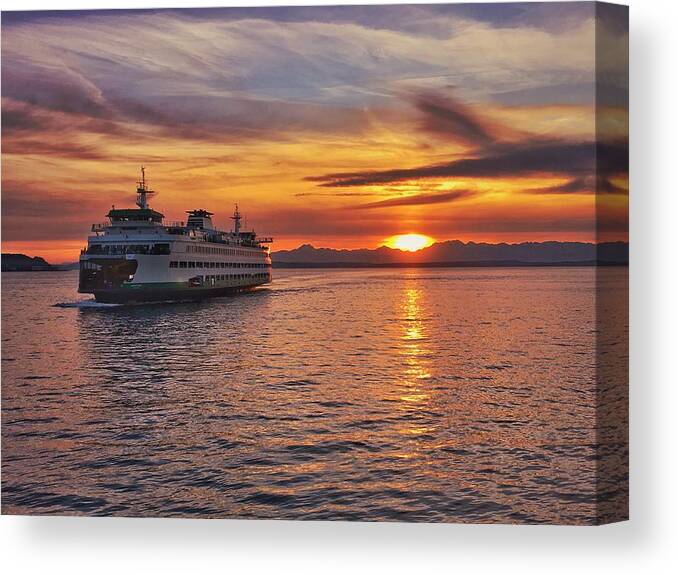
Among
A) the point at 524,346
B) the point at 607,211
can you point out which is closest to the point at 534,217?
the point at 607,211

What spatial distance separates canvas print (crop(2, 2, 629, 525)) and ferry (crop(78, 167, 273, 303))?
0.96 ft

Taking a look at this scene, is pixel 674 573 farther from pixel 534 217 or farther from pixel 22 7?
pixel 22 7

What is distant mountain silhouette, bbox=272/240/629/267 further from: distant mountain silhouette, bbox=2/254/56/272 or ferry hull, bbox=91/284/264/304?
ferry hull, bbox=91/284/264/304

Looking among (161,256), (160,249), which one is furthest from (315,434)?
(160,249)

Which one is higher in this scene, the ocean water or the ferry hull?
the ferry hull

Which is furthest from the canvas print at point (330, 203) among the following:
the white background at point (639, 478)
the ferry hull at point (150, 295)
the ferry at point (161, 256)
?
the ferry hull at point (150, 295)

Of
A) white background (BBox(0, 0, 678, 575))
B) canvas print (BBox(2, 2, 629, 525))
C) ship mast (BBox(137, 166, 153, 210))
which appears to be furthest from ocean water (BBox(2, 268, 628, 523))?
ship mast (BBox(137, 166, 153, 210))

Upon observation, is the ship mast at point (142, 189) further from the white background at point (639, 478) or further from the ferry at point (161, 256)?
the white background at point (639, 478)

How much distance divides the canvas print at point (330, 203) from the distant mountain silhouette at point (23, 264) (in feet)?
0.12

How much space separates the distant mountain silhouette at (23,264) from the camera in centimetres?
912

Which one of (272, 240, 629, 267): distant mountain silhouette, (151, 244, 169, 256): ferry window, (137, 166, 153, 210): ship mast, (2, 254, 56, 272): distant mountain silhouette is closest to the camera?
(2, 254, 56, 272): distant mountain silhouette

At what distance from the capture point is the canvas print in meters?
8.04

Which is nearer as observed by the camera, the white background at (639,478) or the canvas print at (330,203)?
the white background at (639,478)

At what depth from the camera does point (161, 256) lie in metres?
15.7
